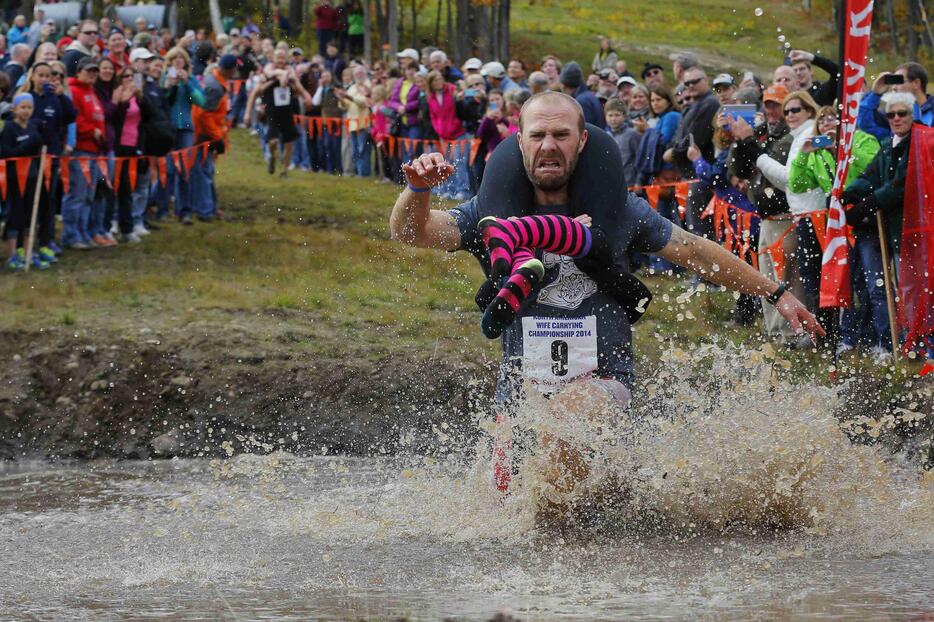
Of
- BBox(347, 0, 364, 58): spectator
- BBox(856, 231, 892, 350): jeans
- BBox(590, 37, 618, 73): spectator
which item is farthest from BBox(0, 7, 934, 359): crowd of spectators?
BBox(347, 0, 364, 58): spectator

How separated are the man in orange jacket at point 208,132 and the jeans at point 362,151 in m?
5.18

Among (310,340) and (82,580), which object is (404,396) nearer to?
(310,340)

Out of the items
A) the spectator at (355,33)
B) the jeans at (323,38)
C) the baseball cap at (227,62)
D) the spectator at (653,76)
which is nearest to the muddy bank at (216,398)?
the spectator at (653,76)

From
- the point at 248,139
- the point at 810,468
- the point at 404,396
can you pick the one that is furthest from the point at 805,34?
the point at 810,468

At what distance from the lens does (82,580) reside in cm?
637

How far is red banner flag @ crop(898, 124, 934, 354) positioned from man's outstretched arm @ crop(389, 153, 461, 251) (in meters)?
4.61

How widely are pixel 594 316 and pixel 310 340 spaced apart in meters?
5.34

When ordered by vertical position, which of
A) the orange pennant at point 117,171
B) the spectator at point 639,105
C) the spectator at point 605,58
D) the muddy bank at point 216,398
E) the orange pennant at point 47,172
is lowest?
Answer: the muddy bank at point 216,398

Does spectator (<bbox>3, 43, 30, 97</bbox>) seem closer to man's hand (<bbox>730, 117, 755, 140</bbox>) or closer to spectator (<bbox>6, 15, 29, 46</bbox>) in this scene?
man's hand (<bbox>730, 117, 755, 140</bbox>)

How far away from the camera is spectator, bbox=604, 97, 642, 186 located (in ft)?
49.8

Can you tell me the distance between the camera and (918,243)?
1036 centimetres

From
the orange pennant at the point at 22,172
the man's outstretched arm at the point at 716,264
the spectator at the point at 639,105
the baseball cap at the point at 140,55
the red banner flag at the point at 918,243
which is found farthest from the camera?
the baseball cap at the point at 140,55

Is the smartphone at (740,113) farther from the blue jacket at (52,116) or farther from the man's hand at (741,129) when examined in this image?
the blue jacket at (52,116)

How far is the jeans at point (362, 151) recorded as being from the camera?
23.8 m
